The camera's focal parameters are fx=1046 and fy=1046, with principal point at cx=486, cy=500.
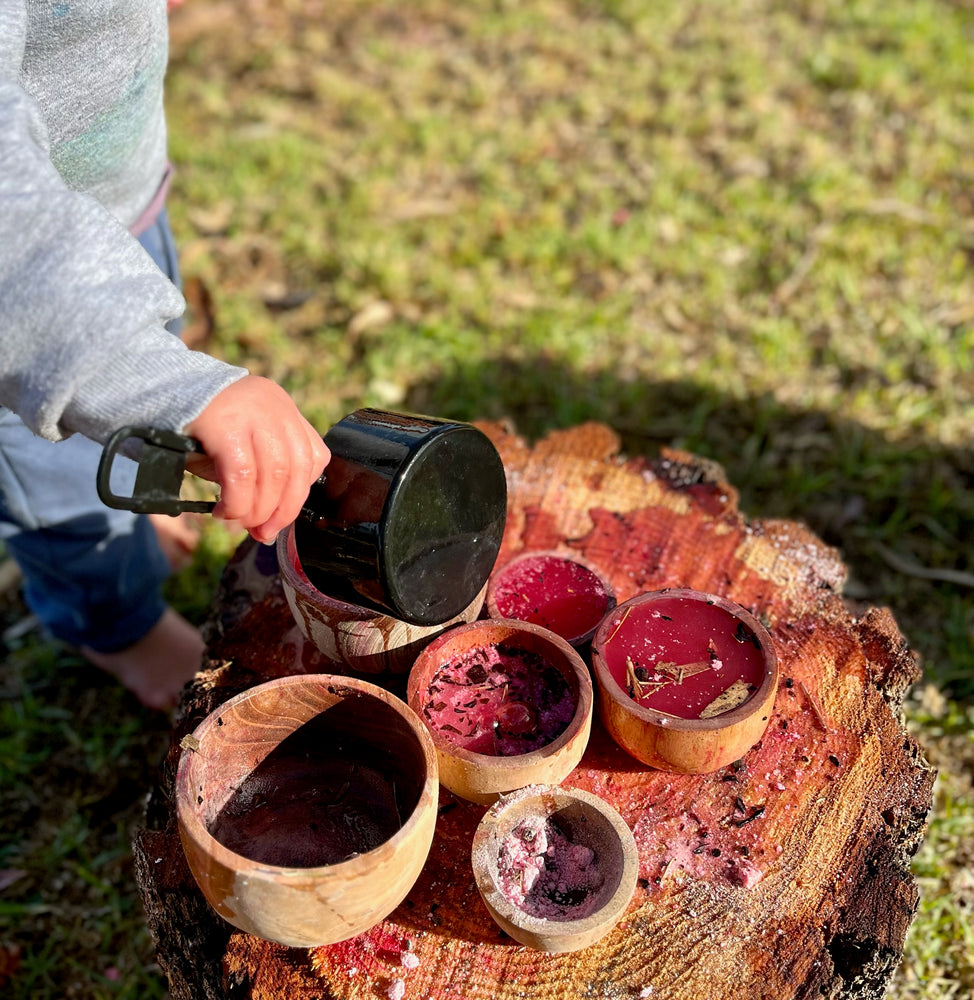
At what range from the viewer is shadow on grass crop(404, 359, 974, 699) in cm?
308

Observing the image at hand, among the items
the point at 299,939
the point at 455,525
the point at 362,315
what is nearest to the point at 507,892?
the point at 299,939

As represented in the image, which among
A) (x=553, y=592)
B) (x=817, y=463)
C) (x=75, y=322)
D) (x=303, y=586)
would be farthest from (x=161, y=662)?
(x=817, y=463)

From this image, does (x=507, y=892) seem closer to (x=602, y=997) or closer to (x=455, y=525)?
(x=602, y=997)

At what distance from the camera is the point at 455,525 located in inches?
64.8

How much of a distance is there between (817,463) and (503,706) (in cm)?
200

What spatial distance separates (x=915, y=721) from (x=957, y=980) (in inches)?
26.5

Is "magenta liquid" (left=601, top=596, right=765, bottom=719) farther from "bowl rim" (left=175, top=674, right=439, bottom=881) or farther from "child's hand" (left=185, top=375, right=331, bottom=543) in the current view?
"child's hand" (left=185, top=375, right=331, bottom=543)

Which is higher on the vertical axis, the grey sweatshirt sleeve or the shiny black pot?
the grey sweatshirt sleeve

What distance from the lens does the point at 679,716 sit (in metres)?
1.67

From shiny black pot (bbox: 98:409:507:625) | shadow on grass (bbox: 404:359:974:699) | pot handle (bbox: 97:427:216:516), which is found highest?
pot handle (bbox: 97:427:216:516)

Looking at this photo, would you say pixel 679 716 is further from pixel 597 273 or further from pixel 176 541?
pixel 597 273

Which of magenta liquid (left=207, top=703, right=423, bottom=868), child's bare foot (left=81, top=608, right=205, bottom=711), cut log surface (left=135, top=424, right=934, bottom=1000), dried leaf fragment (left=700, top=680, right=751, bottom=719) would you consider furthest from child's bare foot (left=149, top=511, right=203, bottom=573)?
dried leaf fragment (left=700, top=680, right=751, bottom=719)

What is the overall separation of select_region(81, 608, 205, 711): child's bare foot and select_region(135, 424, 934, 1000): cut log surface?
0.67m

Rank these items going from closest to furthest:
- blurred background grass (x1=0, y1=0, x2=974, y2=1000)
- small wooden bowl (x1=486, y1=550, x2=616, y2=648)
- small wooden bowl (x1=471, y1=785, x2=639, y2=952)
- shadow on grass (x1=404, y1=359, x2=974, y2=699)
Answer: small wooden bowl (x1=471, y1=785, x2=639, y2=952)
small wooden bowl (x1=486, y1=550, x2=616, y2=648)
blurred background grass (x1=0, y1=0, x2=974, y2=1000)
shadow on grass (x1=404, y1=359, x2=974, y2=699)
